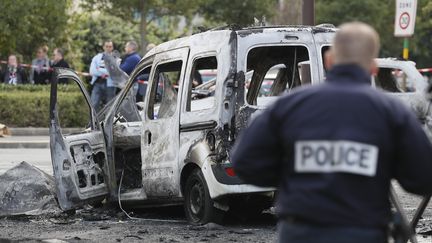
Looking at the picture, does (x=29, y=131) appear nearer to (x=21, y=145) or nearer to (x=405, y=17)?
(x=21, y=145)

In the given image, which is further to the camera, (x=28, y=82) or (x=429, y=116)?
(x=28, y=82)

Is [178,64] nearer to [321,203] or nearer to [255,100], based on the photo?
[255,100]

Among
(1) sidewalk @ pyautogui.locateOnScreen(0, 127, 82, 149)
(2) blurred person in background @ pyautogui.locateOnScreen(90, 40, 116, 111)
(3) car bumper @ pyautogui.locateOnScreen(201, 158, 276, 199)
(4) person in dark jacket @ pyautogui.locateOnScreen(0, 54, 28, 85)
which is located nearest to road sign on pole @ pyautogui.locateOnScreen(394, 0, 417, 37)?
(2) blurred person in background @ pyautogui.locateOnScreen(90, 40, 116, 111)

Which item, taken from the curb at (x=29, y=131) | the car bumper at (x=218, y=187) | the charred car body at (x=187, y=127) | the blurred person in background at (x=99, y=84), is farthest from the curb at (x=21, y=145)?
the car bumper at (x=218, y=187)

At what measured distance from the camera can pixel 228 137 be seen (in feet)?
31.0

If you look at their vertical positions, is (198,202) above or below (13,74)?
above

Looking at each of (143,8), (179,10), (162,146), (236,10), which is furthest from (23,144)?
(236,10)

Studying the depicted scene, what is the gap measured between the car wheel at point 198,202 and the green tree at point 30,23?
15420mm

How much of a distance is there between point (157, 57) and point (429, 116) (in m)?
2.75

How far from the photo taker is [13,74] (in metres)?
24.7

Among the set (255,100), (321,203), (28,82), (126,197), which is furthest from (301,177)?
(28,82)

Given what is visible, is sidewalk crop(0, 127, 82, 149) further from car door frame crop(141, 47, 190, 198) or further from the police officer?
the police officer

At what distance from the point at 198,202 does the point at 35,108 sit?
13047mm

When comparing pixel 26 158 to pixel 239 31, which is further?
pixel 26 158
